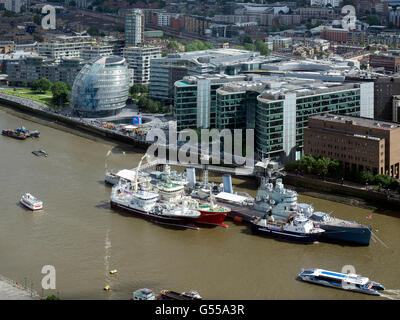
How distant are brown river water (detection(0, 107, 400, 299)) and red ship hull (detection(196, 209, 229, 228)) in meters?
0.26

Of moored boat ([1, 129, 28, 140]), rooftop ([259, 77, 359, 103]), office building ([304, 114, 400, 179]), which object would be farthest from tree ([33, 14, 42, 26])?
office building ([304, 114, 400, 179])

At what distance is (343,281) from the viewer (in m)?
16.1

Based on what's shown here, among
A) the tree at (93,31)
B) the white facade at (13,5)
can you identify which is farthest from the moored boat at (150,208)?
the white facade at (13,5)

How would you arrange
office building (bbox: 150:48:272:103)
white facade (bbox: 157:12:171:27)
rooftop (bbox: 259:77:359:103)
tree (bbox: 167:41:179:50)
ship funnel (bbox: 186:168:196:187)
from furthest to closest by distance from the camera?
white facade (bbox: 157:12:171:27), tree (bbox: 167:41:179:50), office building (bbox: 150:48:272:103), rooftop (bbox: 259:77:359:103), ship funnel (bbox: 186:168:196:187)

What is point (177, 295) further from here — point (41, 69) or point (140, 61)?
point (41, 69)

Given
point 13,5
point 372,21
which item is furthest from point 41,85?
point 13,5

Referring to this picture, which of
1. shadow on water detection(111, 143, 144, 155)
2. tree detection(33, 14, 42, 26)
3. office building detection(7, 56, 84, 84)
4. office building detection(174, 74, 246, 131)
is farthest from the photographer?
tree detection(33, 14, 42, 26)

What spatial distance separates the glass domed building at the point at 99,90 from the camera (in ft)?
111

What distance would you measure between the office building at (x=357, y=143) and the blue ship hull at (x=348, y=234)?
15.8 ft

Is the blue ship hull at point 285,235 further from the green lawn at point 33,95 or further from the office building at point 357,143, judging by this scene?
the green lawn at point 33,95

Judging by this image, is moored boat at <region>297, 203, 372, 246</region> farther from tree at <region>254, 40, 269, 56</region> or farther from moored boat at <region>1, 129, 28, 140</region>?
tree at <region>254, 40, 269, 56</region>

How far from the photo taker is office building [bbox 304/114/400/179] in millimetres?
23281

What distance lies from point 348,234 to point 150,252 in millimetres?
4676

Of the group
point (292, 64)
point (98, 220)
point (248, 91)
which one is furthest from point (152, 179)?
point (292, 64)
